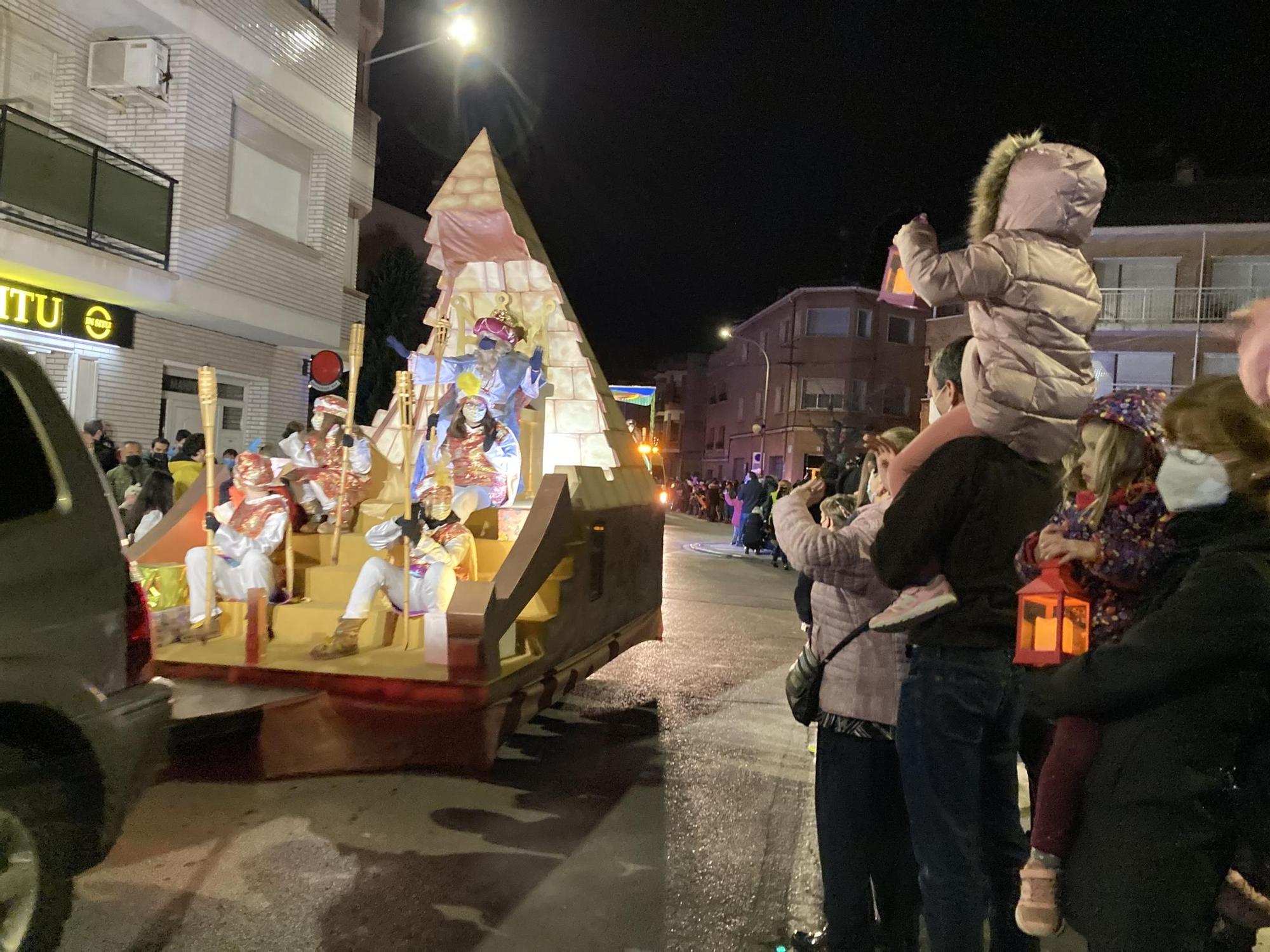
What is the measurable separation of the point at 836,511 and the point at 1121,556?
4.31 ft

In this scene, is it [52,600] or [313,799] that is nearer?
[52,600]

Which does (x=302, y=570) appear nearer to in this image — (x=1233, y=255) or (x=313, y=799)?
(x=313, y=799)

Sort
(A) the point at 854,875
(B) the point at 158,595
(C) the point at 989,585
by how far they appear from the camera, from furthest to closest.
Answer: (B) the point at 158,595
(A) the point at 854,875
(C) the point at 989,585

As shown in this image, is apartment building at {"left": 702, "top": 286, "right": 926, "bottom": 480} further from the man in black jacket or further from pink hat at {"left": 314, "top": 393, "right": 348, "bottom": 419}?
the man in black jacket

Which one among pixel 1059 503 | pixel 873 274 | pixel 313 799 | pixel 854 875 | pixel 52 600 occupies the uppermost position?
pixel 873 274

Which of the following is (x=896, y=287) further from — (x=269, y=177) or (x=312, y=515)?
(x=269, y=177)

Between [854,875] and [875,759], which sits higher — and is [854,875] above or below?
below

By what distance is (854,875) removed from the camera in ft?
8.71

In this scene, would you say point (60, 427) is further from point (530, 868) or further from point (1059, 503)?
point (1059, 503)

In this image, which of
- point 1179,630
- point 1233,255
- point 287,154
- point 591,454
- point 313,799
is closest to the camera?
point 1179,630

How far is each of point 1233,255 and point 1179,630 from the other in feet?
88.5

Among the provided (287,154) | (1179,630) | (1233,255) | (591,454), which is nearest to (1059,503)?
(1179,630)

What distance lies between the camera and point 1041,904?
1985 mm

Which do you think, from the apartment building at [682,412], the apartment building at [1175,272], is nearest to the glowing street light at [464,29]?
the apartment building at [1175,272]
